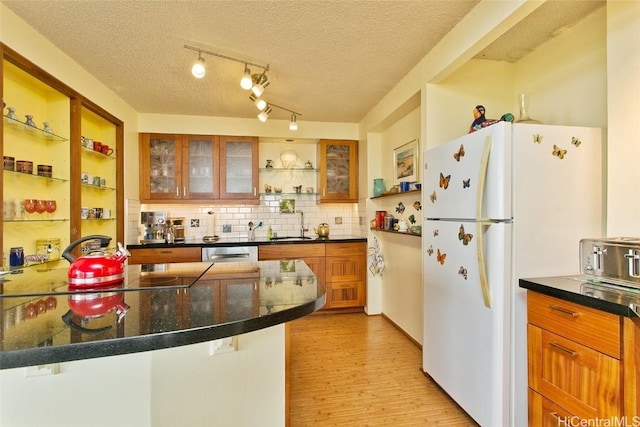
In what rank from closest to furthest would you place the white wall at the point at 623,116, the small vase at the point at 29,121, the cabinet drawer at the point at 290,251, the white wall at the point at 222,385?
the white wall at the point at 222,385
the white wall at the point at 623,116
the small vase at the point at 29,121
the cabinet drawer at the point at 290,251

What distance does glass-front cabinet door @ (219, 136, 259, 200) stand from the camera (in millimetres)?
3812

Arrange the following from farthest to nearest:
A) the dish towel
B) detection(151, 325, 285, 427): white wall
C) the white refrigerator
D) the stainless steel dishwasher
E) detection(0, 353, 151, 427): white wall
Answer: the dish towel, the stainless steel dishwasher, the white refrigerator, detection(151, 325, 285, 427): white wall, detection(0, 353, 151, 427): white wall

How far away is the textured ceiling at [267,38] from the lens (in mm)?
1826

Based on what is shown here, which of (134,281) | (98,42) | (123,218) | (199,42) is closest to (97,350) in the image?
(134,281)

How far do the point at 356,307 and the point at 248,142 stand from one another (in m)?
2.45

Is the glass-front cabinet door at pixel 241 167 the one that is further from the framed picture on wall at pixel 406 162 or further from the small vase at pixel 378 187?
the framed picture on wall at pixel 406 162

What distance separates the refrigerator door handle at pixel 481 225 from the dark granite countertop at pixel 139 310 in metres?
0.93

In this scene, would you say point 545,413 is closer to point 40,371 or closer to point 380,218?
point 40,371

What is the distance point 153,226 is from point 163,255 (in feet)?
1.83

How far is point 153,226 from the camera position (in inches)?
145

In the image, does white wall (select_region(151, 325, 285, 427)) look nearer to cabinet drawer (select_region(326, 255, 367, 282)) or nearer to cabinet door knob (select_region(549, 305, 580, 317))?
cabinet door knob (select_region(549, 305, 580, 317))

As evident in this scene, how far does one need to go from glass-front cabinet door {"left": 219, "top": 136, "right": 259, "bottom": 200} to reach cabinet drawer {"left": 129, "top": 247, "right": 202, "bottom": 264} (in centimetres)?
82

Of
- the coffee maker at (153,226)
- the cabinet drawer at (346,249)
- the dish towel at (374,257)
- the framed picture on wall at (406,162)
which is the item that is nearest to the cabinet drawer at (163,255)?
the coffee maker at (153,226)

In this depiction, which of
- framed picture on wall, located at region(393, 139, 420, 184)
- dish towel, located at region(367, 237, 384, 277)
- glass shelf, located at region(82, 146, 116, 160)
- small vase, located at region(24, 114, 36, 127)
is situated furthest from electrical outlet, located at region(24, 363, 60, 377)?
dish towel, located at region(367, 237, 384, 277)
